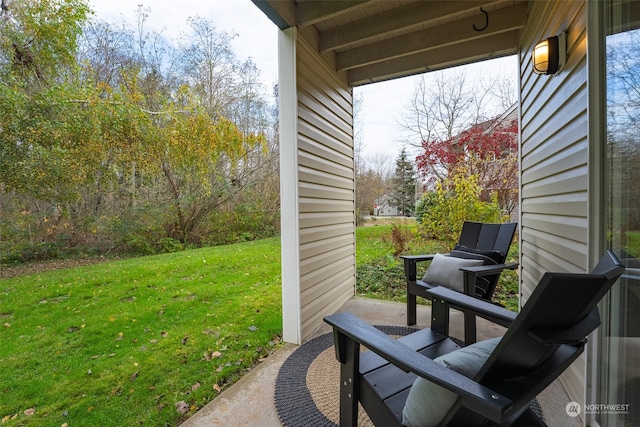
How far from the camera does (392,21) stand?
8.49 feet

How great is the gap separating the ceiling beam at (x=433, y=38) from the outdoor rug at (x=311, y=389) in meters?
2.86

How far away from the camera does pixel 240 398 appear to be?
172 centimetres

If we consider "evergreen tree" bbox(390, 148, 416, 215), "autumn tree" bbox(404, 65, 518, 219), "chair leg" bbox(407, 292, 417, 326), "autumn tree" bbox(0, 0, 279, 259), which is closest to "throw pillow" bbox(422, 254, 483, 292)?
"chair leg" bbox(407, 292, 417, 326)

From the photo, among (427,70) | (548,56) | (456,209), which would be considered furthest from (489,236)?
(427,70)

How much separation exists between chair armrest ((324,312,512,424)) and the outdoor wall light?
193 cm

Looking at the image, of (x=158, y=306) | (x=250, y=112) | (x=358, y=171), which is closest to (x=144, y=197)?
(x=250, y=112)

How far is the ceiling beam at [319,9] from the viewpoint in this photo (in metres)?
2.21

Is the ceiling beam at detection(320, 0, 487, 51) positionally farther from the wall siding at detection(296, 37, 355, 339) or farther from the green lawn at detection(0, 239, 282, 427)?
the green lawn at detection(0, 239, 282, 427)

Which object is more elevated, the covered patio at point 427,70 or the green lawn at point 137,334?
the covered patio at point 427,70

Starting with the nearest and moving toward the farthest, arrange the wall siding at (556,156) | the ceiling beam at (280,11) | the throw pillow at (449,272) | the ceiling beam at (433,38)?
the wall siding at (556,156) < the ceiling beam at (280,11) < the throw pillow at (449,272) < the ceiling beam at (433,38)

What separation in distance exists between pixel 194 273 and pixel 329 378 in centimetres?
327

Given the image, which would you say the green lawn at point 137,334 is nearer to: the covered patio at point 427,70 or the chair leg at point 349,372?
the covered patio at point 427,70

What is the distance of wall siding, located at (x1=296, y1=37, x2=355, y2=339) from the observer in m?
2.52

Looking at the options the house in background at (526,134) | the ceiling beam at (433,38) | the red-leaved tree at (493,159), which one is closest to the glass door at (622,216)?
the house in background at (526,134)
